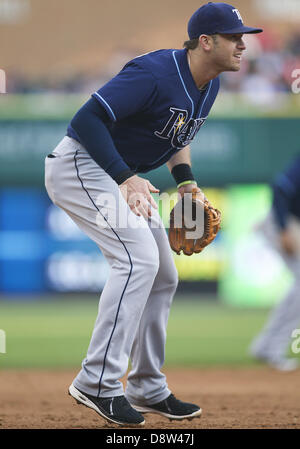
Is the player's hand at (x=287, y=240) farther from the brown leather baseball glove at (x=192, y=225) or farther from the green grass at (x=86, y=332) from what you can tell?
the brown leather baseball glove at (x=192, y=225)

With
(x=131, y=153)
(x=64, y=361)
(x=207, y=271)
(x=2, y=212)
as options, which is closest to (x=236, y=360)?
(x=64, y=361)

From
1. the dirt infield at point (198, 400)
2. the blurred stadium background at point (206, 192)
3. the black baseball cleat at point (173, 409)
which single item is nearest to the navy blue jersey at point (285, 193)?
the dirt infield at point (198, 400)

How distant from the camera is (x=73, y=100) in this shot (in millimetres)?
9469

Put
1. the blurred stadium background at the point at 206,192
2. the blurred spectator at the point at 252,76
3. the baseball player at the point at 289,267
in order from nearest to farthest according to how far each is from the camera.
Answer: the baseball player at the point at 289,267 < the blurred stadium background at the point at 206,192 < the blurred spectator at the point at 252,76

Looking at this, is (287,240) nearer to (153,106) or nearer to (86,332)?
Result: (86,332)

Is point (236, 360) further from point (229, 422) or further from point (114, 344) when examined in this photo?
point (114, 344)

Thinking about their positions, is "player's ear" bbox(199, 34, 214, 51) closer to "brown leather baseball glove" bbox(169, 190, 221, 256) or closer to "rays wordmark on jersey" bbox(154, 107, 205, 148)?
"rays wordmark on jersey" bbox(154, 107, 205, 148)

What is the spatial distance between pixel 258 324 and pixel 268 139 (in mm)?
2569

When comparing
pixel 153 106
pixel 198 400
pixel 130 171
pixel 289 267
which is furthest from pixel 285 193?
pixel 130 171

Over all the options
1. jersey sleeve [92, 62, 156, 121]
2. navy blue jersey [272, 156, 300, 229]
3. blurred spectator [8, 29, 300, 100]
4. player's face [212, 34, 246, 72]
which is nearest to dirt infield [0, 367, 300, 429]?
navy blue jersey [272, 156, 300, 229]

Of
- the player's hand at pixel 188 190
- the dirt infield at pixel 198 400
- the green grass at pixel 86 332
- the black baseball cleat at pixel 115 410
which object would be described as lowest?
the green grass at pixel 86 332

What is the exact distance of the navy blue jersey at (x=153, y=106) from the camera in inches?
112

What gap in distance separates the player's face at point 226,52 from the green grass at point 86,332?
125 inches

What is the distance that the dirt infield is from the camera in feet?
10.5
